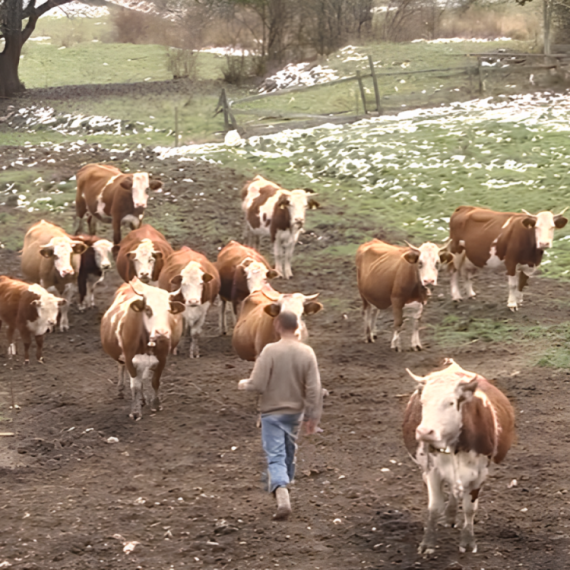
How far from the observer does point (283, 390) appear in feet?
24.1

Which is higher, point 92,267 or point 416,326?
point 92,267

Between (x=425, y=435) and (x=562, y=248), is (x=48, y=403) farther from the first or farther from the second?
(x=562, y=248)

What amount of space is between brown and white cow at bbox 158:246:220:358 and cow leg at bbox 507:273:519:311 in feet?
14.5

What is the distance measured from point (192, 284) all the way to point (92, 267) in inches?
122

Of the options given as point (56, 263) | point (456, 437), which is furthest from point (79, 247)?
point (456, 437)

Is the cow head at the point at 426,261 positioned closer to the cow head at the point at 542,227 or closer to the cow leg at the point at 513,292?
the cow leg at the point at 513,292

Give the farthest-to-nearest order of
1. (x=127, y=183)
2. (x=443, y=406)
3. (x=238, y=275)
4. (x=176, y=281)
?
(x=127, y=183)
(x=238, y=275)
(x=176, y=281)
(x=443, y=406)

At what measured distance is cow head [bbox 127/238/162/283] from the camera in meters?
13.7

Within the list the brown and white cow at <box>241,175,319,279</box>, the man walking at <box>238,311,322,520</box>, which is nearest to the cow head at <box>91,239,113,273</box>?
the brown and white cow at <box>241,175,319,279</box>

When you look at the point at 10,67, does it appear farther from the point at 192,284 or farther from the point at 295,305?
the point at 295,305

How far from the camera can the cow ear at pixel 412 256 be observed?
41.0 feet

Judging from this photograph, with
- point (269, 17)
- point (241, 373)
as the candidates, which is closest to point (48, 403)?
point (241, 373)

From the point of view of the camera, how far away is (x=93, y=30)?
62.8 m

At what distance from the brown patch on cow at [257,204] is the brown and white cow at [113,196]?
5.83 feet
